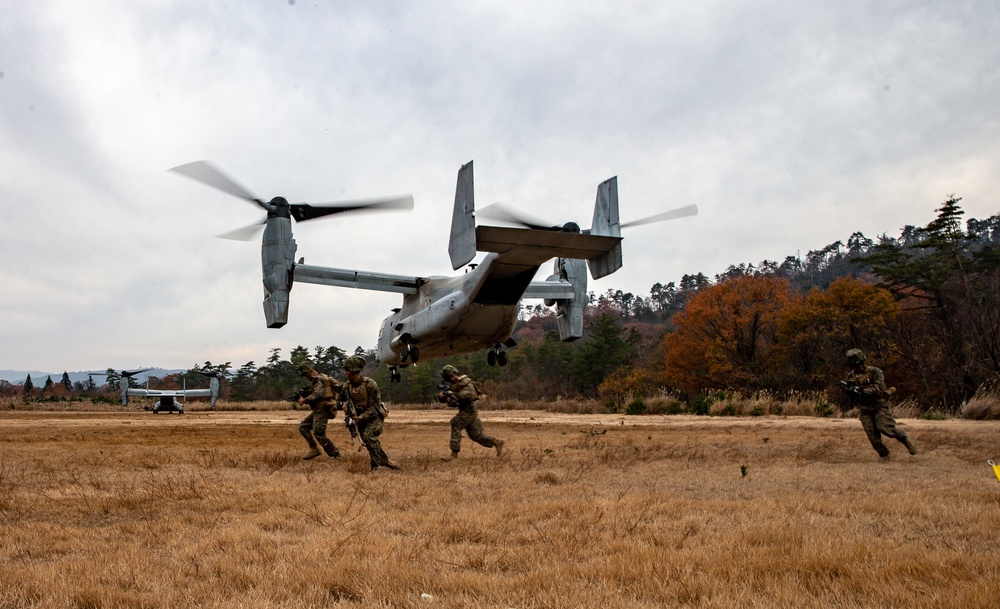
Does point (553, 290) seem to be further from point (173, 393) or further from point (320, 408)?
point (173, 393)

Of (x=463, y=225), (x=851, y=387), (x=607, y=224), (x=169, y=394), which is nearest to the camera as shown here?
(x=851, y=387)

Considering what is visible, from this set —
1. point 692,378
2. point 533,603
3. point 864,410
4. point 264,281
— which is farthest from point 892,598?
point 692,378

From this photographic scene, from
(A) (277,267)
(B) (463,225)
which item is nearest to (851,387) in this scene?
(B) (463,225)

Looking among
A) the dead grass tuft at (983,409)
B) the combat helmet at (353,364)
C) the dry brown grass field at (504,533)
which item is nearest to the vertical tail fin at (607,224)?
the dry brown grass field at (504,533)

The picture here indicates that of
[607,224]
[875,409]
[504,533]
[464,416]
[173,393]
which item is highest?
[607,224]

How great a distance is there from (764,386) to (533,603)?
158ft

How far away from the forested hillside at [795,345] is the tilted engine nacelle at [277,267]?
19.7 meters

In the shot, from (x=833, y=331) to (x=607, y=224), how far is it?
1383 inches

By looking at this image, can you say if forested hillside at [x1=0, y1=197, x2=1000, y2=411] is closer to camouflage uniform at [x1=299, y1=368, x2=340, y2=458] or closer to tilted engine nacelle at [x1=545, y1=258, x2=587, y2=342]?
tilted engine nacelle at [x1=545, y1=258, x2=587, y2=342]

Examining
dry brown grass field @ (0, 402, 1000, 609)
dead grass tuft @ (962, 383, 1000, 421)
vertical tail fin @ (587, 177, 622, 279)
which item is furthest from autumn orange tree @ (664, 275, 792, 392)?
dry brown grass field @ (0, 402, 1000, 609)

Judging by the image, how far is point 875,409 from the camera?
1143 cm

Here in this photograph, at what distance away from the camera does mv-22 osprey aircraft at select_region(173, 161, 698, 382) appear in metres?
14.6

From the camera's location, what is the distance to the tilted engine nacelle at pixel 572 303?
2678 centimetres

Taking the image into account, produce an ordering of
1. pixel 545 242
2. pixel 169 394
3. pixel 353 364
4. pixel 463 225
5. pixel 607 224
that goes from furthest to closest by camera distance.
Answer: pixel 169 394 < pixel 607 224 < pixel 545 242 < pixel 463 225 < pixel 353 364
